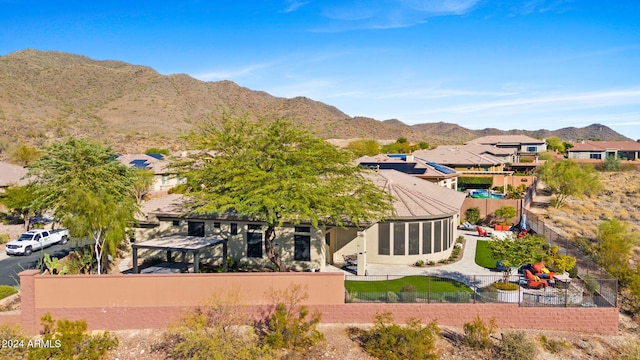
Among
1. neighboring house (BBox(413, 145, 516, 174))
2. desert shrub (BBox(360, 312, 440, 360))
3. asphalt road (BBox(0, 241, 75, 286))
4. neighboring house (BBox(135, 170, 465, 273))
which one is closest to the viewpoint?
desert shrub (BBox(360, 312, 440, 360))

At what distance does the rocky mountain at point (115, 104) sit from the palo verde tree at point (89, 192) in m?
49.5

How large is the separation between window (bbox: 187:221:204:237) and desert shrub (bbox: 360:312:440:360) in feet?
39.8

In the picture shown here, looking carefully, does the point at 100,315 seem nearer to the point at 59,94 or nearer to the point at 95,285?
the point at 95,285

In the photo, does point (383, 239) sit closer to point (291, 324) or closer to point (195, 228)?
point (291, 324)

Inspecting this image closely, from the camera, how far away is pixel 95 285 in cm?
1814

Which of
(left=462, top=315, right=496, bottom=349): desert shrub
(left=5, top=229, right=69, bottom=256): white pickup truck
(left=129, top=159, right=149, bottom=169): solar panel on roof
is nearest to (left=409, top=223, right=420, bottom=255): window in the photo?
(left=462, top=315, right=496, bottom=349): desert shrub

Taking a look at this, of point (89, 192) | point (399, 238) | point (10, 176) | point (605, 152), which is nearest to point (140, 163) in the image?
point (10, 176)

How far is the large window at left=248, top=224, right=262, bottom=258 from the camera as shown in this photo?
2442 centimetres

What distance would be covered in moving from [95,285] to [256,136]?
10.00 m

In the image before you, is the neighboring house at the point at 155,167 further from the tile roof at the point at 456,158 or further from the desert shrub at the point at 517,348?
the desert shrub at the point at 517,348

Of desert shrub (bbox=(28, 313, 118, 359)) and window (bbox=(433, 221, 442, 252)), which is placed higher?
window (bbox=(433, 221, 442, 252))

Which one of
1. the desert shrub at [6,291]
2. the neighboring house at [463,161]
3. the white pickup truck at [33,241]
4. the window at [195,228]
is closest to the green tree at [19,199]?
the white pickup truck at [33,241]

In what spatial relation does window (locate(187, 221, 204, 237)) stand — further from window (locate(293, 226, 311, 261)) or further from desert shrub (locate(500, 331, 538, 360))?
desert shrub (locate(500, 331, 538, 360))

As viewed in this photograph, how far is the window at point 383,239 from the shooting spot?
25.8 m
